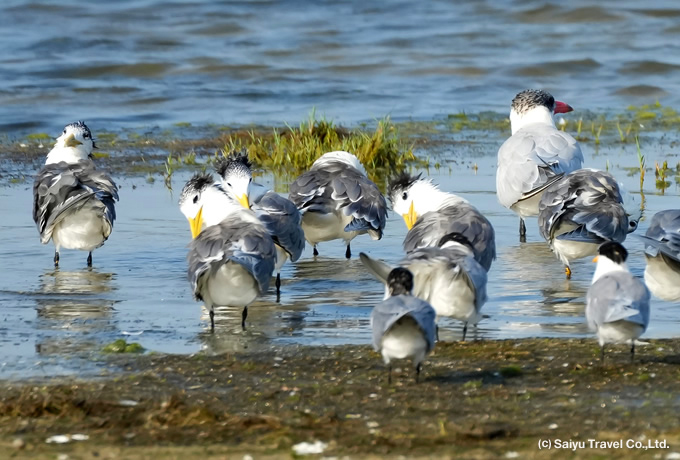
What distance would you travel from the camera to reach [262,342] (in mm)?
6988

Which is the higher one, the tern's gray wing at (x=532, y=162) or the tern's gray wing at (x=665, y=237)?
the tern's gray wing at (x=532, y=162)

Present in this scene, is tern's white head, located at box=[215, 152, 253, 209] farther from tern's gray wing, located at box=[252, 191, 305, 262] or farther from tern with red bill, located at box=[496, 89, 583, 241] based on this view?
tern with red bill, located at box=[496, 89, 583, 241]

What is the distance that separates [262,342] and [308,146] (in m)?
6.02

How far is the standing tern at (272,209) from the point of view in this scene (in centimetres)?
838

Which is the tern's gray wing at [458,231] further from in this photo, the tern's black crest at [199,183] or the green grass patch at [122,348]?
the green grass patch at [122,348]

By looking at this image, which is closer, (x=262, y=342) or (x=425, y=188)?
(x=262, y=342)

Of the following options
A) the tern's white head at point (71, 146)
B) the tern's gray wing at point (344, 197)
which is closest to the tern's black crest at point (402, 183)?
the tern's gray wing at point (344, 197)

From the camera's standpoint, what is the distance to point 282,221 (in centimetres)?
848

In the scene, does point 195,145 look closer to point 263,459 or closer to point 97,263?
point 97,263

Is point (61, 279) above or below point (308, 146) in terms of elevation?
below

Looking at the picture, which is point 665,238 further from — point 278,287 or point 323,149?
point 323,149

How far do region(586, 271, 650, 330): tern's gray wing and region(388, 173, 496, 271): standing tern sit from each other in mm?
1404

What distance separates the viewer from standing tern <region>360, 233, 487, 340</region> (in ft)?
21.2

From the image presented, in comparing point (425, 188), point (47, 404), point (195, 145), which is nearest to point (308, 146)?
point (195, 145)
